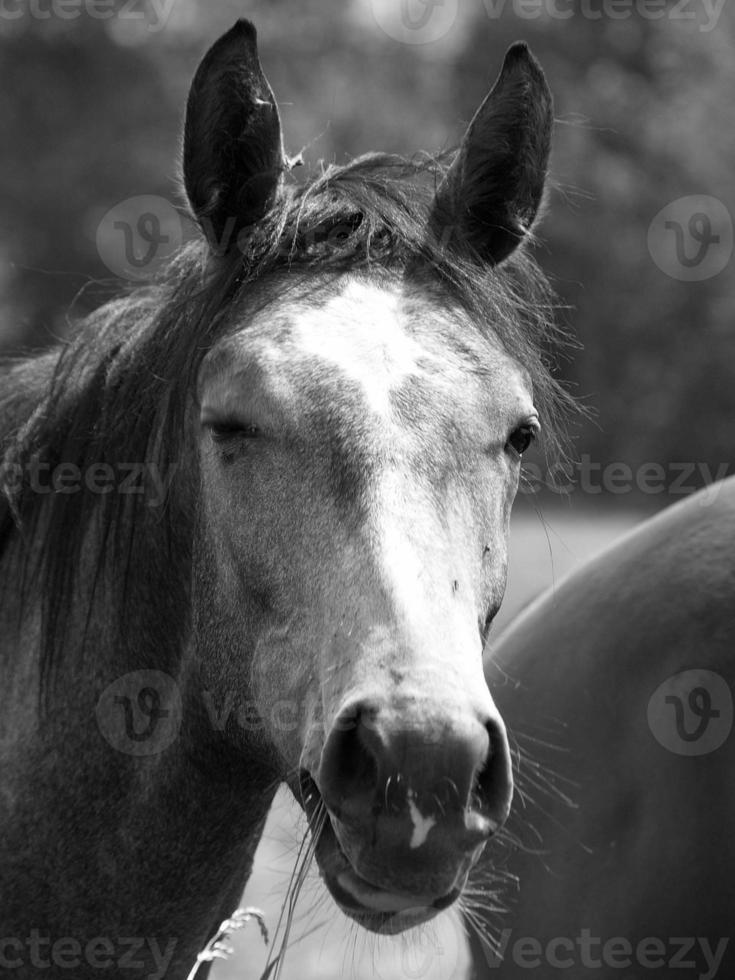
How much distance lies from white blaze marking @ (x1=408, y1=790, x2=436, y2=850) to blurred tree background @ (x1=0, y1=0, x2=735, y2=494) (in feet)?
92.2

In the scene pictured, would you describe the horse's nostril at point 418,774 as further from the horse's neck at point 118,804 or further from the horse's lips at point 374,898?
the horse's neck at point 118,804

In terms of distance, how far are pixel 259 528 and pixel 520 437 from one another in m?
0.71

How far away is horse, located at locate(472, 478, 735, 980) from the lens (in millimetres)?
3445

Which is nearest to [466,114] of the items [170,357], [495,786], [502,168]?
[502,168]

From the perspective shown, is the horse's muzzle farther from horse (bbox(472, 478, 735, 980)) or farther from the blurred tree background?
the blurred tree background

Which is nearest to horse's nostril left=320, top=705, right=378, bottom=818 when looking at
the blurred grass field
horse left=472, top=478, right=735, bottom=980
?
the blurred grass field

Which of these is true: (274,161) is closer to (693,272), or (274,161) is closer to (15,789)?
(15,789)

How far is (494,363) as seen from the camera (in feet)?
9.49

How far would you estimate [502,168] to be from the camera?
10.7 feet

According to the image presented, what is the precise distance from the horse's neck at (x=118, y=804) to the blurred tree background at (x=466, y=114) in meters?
27.4

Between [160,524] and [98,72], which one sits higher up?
[98,72]

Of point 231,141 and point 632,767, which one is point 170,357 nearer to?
point 231,141

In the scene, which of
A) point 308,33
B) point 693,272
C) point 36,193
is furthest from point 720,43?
point 36,193

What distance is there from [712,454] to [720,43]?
2088 centimetres
